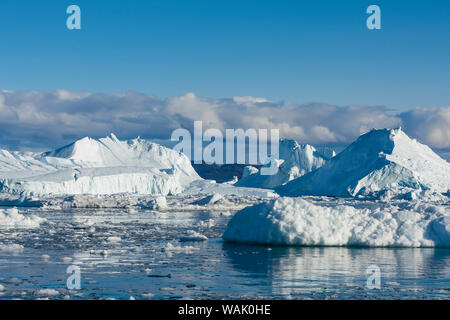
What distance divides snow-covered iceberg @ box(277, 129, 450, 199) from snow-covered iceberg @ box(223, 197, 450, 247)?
36486mm

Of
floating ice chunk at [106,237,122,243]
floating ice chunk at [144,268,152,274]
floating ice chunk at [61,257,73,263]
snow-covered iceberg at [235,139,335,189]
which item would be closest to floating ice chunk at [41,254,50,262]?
floating ice chunk at [61,257,73,263]

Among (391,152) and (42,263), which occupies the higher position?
Result: (391,152)

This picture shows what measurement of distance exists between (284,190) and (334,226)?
177ft

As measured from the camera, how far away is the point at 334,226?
17938 mm

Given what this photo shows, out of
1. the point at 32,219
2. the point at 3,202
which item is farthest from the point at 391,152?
the point at 32,219

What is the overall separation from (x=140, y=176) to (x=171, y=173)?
8751 millimetres

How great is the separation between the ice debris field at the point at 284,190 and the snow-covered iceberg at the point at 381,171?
0.38 ft

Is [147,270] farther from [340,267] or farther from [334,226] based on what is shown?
[334,226]

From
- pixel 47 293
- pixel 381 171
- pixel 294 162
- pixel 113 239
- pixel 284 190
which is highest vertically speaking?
pixel 294 162

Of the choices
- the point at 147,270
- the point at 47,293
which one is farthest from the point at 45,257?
the point at 47,293

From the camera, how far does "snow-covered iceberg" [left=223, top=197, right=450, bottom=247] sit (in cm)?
1759

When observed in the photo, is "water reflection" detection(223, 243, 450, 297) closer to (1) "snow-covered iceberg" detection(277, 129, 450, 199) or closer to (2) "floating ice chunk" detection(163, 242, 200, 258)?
(2) "floating ice chunk" detection(163, 242, 200, 258)
